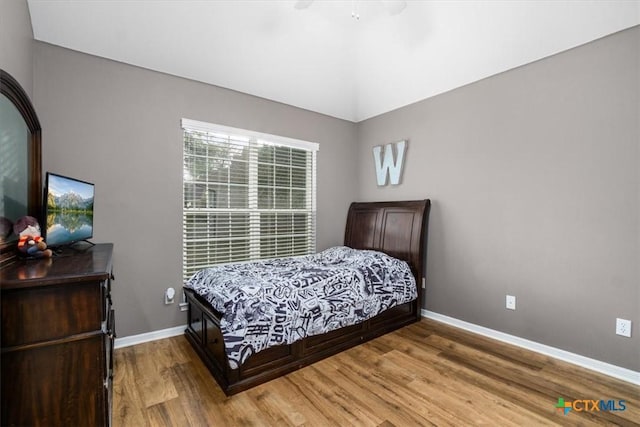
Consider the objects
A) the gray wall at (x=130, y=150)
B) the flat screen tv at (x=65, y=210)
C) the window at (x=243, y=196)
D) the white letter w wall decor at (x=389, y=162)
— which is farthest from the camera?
the white letter w wall decor at (x=389, y=162)

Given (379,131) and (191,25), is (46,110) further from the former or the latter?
(379,131)

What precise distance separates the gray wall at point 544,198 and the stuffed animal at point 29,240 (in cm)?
338

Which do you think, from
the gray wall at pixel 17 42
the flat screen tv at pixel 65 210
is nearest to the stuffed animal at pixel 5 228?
the flat screen tv at pixel 65 210

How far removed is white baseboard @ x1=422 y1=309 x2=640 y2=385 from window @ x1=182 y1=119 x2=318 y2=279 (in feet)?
6.51

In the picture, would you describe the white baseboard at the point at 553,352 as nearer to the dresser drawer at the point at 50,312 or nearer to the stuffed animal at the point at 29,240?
the dresser drawer at the point at 50,312

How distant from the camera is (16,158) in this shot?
1.75 metres

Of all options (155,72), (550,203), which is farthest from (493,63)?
(155,72)

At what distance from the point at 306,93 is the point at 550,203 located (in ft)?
9.30

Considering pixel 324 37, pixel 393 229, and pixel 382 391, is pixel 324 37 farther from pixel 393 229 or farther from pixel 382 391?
pixel 382 391

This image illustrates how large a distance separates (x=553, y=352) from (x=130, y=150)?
419 centimetres

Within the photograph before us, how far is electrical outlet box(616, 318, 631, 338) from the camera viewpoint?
2219mm

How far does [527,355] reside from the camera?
2594 millimetres

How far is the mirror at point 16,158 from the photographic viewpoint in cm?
150

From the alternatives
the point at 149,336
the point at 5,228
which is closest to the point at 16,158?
the point at 5,228
